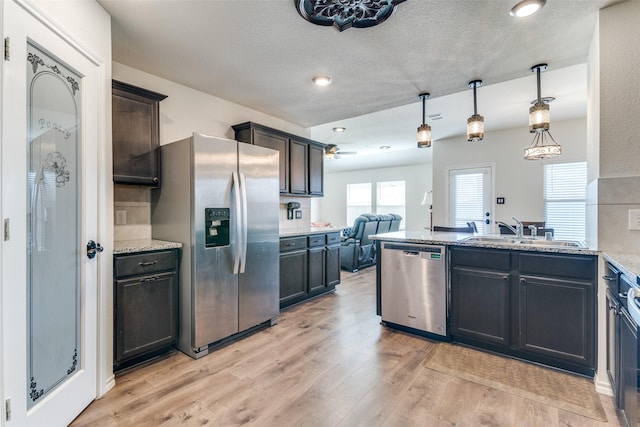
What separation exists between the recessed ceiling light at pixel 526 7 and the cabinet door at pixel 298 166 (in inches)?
106

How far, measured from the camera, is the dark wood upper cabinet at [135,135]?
238 centimetres

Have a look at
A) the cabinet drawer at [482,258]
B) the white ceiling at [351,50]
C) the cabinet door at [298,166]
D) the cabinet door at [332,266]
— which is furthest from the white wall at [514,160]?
the cabinet drawer at [482,258]

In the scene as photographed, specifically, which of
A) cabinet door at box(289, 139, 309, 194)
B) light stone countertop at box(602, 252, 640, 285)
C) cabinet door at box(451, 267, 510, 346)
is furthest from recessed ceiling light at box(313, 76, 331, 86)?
light stone countertop at box(602, 252, 640, 285)

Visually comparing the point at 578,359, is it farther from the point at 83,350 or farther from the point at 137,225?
the point at 137,225

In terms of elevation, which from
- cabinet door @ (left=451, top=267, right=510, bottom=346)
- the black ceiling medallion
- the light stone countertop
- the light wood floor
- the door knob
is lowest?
the light wood floor

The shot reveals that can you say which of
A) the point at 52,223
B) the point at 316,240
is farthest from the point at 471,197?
the point at 52,223

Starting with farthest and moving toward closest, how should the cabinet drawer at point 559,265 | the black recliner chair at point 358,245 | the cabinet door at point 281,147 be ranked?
the black recliner chair at point 358,245 → the cabinet door at point 281,147 → the cabinet drawer at point 559,265

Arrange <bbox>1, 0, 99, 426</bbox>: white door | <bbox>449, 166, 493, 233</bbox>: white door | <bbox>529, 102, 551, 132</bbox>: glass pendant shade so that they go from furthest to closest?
<bbox>449, 166, 493, 233</bbox>: white door, <bbox>529, 102, 551, 132</bbox>: glass pendant shade, <bbox>1, 0, 99, 426</bbox>: white door

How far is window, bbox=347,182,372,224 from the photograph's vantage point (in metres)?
10.0

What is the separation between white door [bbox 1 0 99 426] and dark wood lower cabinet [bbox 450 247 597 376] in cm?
274

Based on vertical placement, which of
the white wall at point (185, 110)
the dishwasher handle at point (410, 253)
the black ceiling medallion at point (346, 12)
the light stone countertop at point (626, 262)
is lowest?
the dishwasher handle at point (410, 253)

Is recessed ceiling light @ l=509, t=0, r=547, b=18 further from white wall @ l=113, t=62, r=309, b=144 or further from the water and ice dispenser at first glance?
white wall @ l=113, t=62, r=309, b=144

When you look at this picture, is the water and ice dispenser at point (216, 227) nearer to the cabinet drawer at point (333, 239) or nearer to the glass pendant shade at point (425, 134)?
the cabinet drawer at point (333, 239)

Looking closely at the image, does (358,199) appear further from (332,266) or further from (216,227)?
(216,227)
